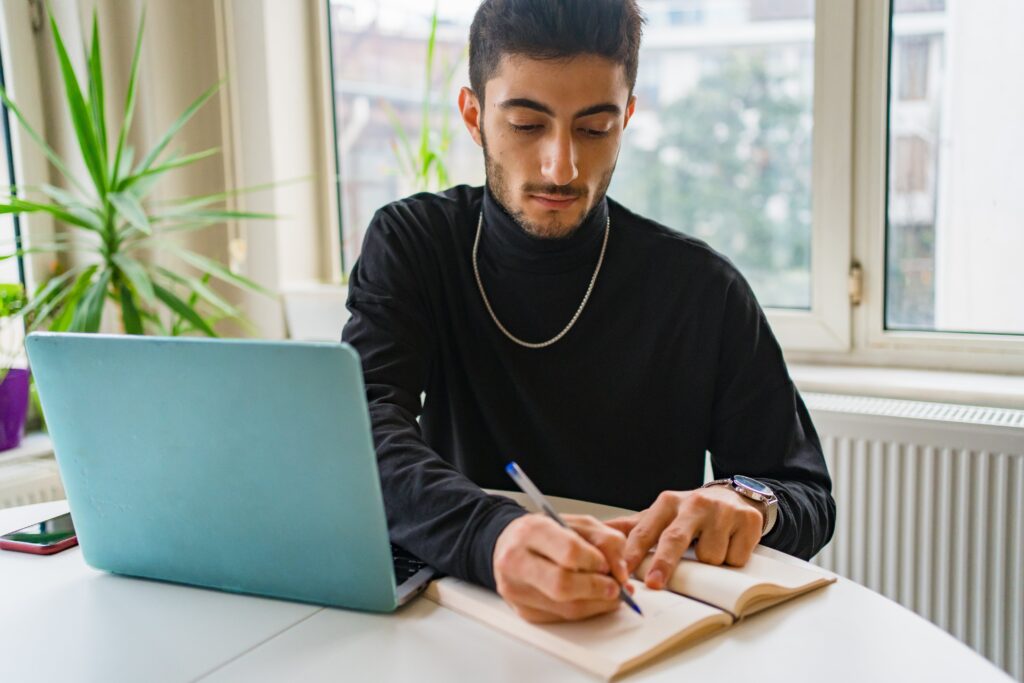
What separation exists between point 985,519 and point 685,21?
129 cm

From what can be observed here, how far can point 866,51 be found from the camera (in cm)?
200

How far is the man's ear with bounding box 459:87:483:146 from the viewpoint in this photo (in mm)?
1420

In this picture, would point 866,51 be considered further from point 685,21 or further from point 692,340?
point 692,340

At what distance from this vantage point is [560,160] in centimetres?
125

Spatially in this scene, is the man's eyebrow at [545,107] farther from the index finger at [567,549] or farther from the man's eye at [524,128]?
the index finger at [567,549]

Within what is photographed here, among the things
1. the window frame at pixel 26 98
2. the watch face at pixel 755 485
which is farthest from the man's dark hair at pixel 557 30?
the window frame at pixel 26 98

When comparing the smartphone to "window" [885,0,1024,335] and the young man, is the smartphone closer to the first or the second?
the young man

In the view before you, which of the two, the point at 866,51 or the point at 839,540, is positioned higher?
the point at 866,51

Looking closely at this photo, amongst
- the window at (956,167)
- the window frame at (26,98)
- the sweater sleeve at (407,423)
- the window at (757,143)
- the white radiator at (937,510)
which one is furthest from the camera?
the window frame at (26,98)

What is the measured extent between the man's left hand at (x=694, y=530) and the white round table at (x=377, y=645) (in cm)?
8

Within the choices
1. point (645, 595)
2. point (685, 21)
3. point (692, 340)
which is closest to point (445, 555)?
point (645, 595)

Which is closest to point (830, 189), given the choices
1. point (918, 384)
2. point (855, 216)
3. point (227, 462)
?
point (855, 216)

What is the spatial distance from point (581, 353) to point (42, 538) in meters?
0.74

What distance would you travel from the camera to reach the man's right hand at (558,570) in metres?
0.81
